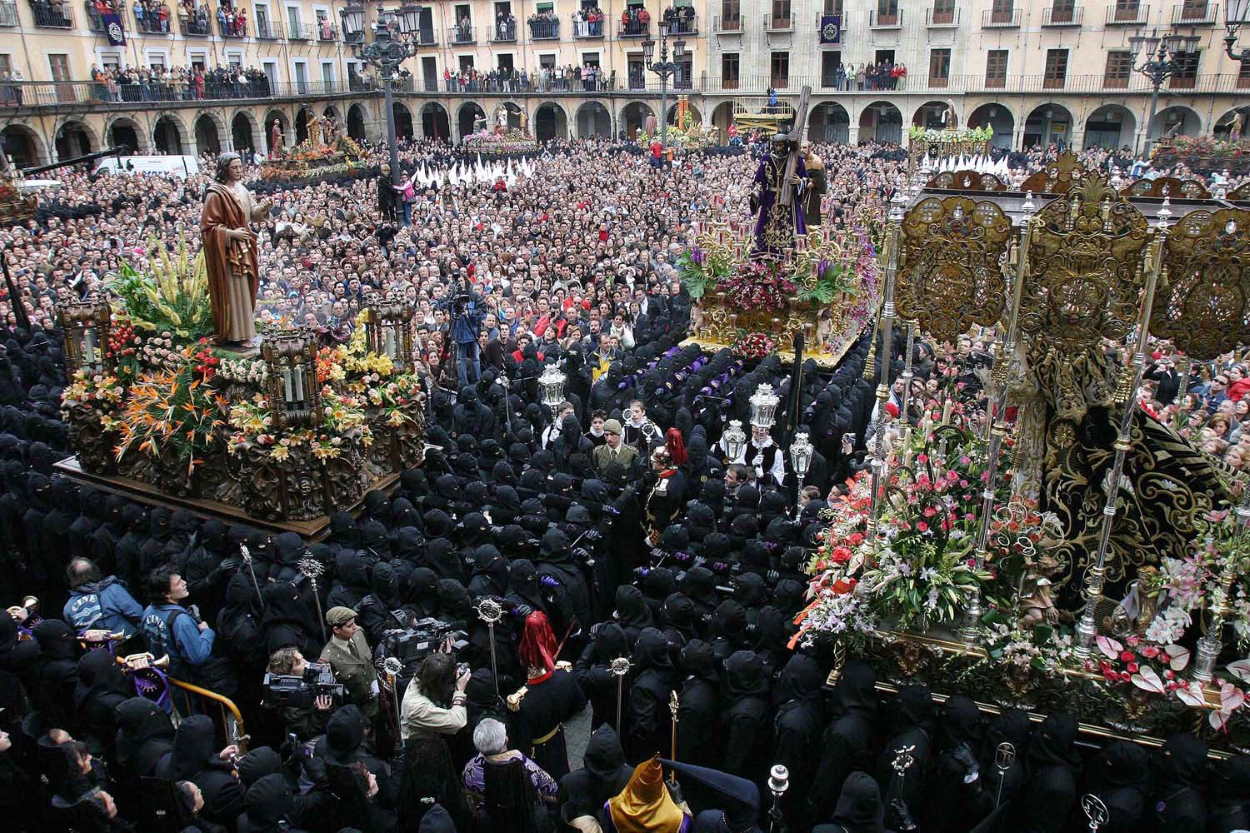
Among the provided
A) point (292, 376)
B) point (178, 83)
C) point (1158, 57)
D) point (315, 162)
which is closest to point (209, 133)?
point (178, 83)

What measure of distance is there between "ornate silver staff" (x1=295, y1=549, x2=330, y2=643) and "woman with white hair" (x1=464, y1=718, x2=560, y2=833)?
7.21 ft

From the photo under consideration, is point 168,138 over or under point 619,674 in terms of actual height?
over

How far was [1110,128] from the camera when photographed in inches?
Answer: 1572

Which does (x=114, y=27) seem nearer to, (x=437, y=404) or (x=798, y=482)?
(x=437, y=404)

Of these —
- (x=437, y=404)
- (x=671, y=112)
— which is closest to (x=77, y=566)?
(x=437, y=404)

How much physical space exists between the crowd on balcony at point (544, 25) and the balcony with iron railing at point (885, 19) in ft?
53.6

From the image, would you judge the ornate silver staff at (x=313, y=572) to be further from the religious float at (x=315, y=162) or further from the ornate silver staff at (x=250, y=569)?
the religious float at (x=315, y=162)

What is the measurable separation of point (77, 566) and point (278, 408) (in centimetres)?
219

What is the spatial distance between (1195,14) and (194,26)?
40763 millimetres

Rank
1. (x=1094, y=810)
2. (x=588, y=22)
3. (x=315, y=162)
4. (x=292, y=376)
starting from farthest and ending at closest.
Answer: (x=588, y=22)
(x=315, y=162)
(x=292, y=376)
(x=1094, y=810)

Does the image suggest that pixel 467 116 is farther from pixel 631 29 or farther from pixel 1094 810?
pixel 1094 810

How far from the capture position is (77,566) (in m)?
6.12

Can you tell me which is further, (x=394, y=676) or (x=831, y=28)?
(x=831, y=28)

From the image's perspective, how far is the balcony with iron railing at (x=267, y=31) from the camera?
42.3 meters
